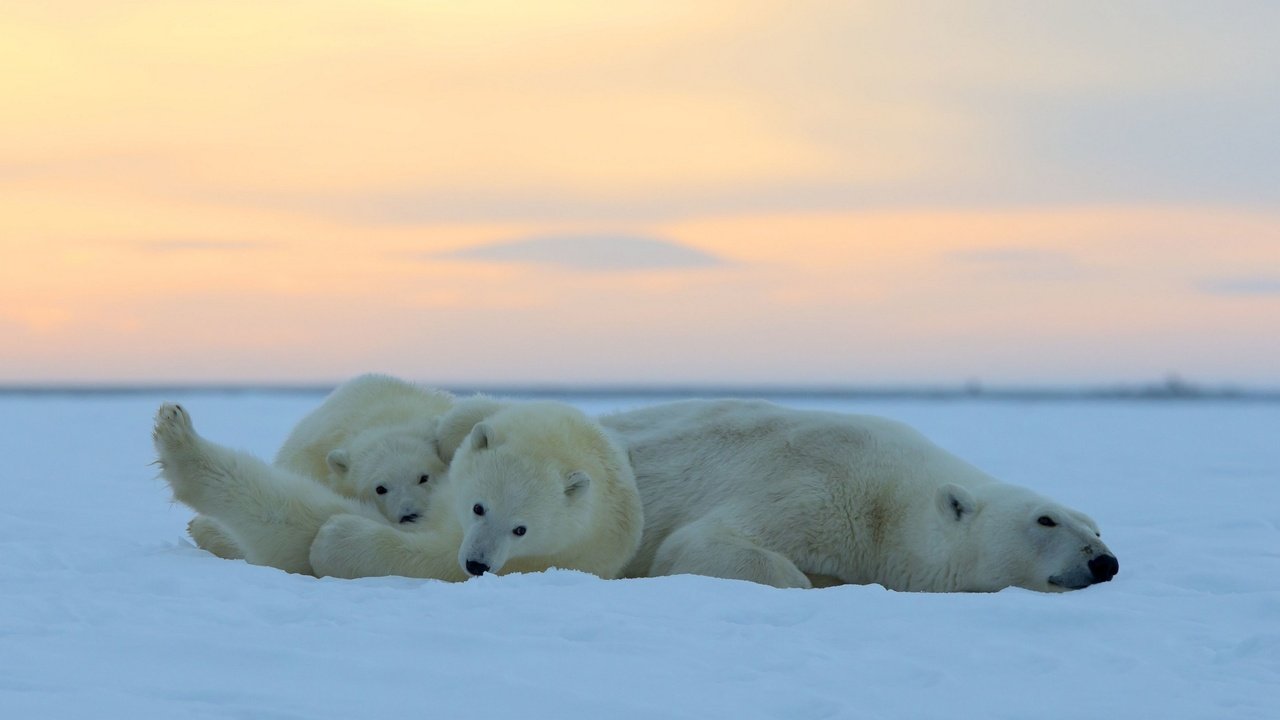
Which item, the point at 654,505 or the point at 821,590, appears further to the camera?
the point at 654,505

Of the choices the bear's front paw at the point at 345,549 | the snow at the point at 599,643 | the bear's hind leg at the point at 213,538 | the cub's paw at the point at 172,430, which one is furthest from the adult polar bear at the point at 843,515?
the cub's paw at the point at 172,430

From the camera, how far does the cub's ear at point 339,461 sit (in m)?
5.45

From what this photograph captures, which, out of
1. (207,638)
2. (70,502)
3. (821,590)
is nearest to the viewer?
(207,638)

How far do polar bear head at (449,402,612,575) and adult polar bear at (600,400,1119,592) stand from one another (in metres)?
0.50

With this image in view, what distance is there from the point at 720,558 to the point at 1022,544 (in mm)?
1172

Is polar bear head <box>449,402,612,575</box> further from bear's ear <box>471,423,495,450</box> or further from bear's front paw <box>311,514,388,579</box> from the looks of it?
bear's front paw <box>311,514,388,579</box>

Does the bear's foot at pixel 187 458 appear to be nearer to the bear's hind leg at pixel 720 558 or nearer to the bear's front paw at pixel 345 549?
the bear's front paw at pixel 345 549

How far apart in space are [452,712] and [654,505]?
2597mm

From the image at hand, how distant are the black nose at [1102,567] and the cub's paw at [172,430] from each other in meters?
3.46

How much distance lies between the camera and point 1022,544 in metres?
4.87

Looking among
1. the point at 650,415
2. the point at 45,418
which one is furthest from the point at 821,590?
the point at 45,418

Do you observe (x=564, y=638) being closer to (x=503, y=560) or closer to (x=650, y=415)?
(x=503, y=560)

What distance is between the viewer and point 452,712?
286cm

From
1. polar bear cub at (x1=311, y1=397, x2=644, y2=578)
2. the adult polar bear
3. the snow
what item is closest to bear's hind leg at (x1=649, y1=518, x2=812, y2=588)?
the adult polar bear
